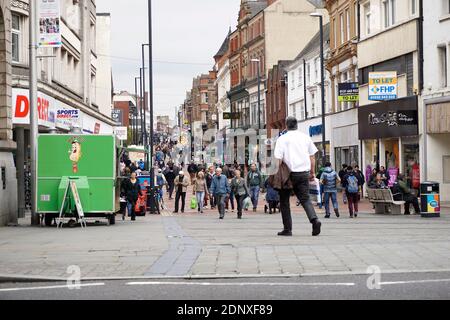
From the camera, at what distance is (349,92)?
145 ft

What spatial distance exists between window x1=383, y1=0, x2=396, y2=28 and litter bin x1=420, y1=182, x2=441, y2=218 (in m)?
16.3

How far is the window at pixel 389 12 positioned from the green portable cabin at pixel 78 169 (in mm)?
21863

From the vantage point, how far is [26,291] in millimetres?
9133

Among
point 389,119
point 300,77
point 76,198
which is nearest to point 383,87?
point 389,119

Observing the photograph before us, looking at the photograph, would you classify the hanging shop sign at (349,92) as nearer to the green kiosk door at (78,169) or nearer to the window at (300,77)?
the window at (300,77)

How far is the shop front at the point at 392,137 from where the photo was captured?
3706 cm

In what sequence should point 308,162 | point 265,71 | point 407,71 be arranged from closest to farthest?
point 308,162 < point 407,71 < point 265,71

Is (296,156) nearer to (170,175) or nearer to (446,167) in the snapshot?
(446,167)

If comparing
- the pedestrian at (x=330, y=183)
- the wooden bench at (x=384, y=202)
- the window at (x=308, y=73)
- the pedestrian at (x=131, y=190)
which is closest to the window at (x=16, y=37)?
the pedestrian at (x=131, y=190)

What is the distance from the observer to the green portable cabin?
22156 mm

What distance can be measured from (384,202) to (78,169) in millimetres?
11214
